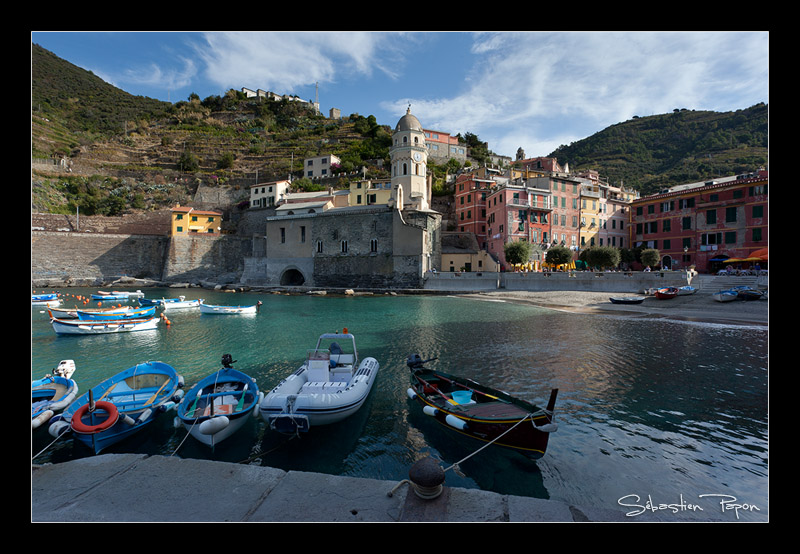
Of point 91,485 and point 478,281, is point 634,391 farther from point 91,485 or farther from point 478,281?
point 478,281

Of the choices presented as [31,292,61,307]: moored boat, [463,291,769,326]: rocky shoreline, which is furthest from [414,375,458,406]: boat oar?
[31,292,61,307]: moored boat

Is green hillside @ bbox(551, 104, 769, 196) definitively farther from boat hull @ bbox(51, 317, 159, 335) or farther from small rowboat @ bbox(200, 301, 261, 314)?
boat hull @ bbox(51, 317, 159, 335)

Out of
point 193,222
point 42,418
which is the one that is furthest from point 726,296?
point 193,222

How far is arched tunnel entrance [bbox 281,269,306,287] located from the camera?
43778 millimetres

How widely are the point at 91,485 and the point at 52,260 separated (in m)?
52.9

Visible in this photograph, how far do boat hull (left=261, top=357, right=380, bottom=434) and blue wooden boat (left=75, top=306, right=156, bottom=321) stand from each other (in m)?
15.7

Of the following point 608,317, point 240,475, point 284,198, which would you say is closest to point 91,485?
point 240,475

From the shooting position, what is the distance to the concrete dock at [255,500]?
9.32 feet

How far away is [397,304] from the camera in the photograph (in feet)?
91.5

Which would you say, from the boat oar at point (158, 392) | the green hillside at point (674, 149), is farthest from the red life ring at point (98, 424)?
the green hillside at point (674, 149)

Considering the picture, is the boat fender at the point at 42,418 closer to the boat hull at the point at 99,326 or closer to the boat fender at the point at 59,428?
the boat fender at the point at 59,428

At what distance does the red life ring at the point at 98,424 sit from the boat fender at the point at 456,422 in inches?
222

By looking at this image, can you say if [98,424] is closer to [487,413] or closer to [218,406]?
[218,406]

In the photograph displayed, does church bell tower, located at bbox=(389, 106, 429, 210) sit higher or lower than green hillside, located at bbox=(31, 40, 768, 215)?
lower
